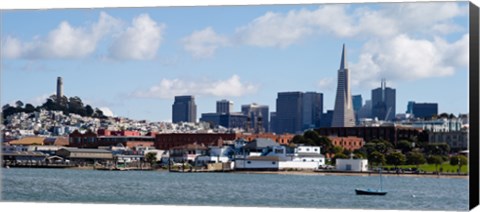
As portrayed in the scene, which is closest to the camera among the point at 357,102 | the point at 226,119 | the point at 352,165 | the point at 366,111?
the point at 366,111

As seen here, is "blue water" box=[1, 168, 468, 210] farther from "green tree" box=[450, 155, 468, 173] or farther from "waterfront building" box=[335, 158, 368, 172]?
"waterfront building" box=[335, 158, 368, 172]

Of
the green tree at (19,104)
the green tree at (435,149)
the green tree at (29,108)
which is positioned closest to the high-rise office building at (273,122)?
the green tree at (435,149)

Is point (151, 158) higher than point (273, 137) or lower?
lower

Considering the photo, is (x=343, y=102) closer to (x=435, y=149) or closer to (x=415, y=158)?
(x=415, y=158)

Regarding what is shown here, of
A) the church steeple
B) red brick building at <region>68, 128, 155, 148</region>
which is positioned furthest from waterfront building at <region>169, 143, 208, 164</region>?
the church steeple

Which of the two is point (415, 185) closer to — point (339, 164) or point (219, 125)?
point (339, 164)

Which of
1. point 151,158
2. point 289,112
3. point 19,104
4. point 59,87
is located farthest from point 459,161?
point 151,158

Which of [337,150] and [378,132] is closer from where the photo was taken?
[378,132]

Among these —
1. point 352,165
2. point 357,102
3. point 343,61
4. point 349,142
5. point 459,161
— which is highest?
point 343,61
